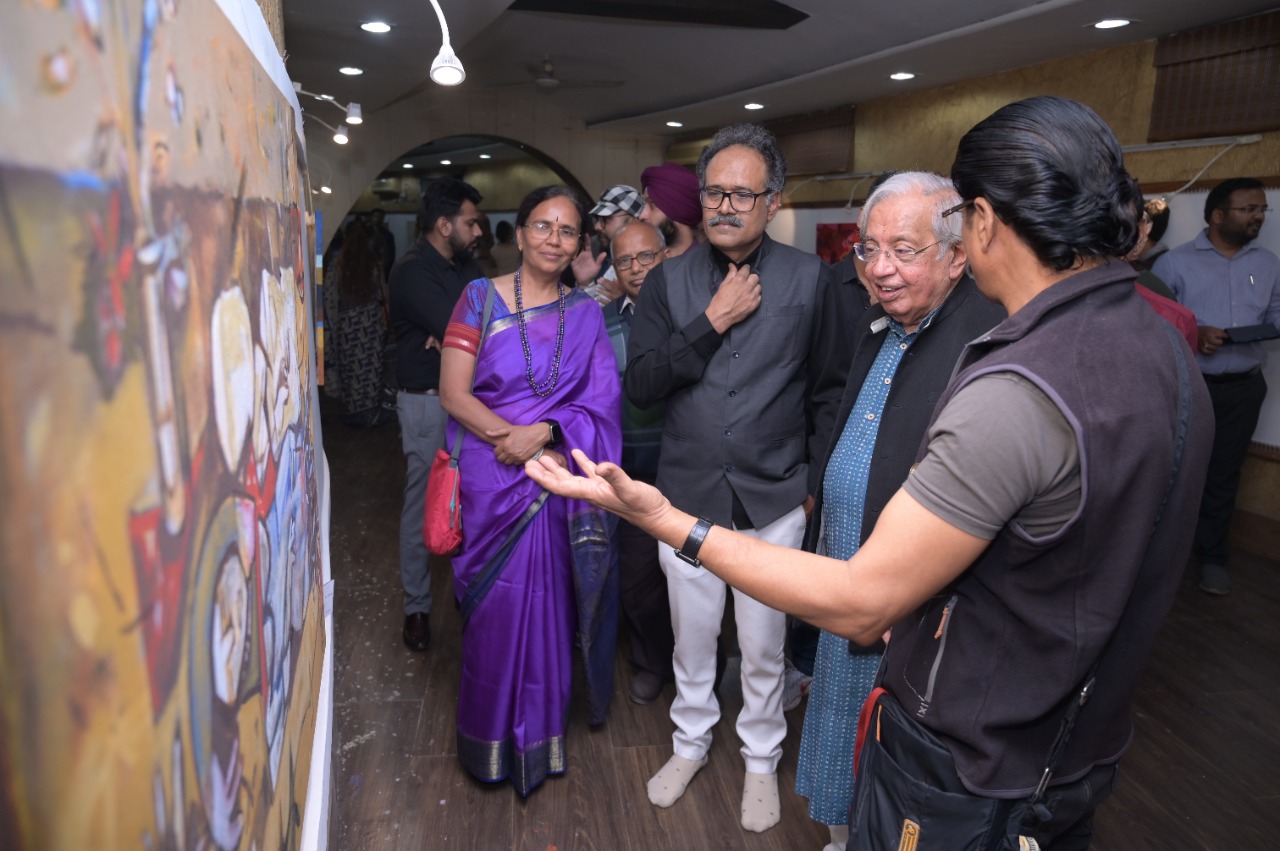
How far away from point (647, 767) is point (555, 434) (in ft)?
3.31

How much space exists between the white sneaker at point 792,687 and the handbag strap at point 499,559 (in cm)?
103

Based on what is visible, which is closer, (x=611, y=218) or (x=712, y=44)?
(x=611, y=218)

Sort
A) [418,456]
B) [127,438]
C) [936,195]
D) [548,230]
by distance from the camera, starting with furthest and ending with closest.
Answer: [418,456] < [548,230] < [936,195] < [127,438]

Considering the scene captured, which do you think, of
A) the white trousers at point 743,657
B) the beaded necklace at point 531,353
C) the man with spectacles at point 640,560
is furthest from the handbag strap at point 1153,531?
the man with spectacles at point 640,560

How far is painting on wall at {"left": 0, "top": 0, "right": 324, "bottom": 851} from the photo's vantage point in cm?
31

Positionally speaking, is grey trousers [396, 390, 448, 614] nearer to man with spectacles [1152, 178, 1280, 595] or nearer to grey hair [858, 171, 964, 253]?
grey hair [858, 171, 964, 253]

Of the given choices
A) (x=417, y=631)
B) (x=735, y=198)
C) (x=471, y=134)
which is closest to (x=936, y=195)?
(x=735, y=198)

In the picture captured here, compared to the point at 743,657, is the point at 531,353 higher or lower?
higher

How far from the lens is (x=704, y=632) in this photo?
91.3 inches

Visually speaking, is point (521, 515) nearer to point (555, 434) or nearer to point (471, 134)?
point (555, 434)

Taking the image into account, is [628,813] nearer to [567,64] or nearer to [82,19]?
[82,19]

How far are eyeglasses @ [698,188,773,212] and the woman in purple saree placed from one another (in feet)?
1.39

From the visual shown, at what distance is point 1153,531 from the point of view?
3.40 feet

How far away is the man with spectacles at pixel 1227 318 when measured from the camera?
3.95 m
